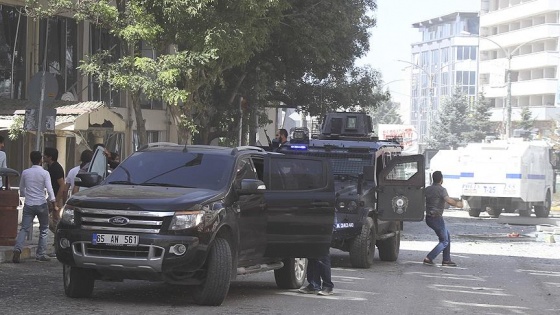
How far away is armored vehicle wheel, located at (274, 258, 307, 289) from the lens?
15.1m

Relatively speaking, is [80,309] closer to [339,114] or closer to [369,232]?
[369,232]

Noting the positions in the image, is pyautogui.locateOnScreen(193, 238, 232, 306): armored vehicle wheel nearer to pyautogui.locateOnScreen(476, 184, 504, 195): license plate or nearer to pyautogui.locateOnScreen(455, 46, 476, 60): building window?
pyautogui.locateOnScreen(476, 184, 504, 195): license plate

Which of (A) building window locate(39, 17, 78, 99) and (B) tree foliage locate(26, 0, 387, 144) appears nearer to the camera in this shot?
(B) tree foliage locate(26, 0, 387, 144)

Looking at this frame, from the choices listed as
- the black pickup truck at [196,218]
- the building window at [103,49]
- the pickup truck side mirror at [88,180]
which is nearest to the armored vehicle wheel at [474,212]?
the building window at [103,49]

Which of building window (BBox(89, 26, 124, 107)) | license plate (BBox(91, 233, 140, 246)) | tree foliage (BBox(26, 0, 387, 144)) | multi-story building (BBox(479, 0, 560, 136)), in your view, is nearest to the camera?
license plate (BBox(91, 233, 140, 246))

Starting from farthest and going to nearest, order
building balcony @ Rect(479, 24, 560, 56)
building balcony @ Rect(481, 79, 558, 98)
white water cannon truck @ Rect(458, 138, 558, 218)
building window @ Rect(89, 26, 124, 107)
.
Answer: building balcony @ Rect(481, 79, 558, 98) < building balcony @ Rect(479, 24, 560, 56) < white water cannon truck @ Rect(458, 138, 558, 218) < building window @ Rect(89, 26, 124, 107)

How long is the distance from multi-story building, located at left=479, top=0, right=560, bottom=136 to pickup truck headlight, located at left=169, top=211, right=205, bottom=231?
285 feet

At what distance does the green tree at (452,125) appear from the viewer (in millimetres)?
119312

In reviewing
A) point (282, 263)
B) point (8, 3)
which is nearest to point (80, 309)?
point (282, 263)

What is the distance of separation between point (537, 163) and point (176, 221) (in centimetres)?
3499

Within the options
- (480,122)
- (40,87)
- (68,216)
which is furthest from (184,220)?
(480,122)

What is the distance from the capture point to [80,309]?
1201 cm

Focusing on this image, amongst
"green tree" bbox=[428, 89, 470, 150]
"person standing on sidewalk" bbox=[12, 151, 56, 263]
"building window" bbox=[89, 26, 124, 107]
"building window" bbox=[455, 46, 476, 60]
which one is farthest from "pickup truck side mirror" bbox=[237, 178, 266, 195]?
"building window" bbox=[455, 46, 476, 60]

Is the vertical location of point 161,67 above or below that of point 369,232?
above
